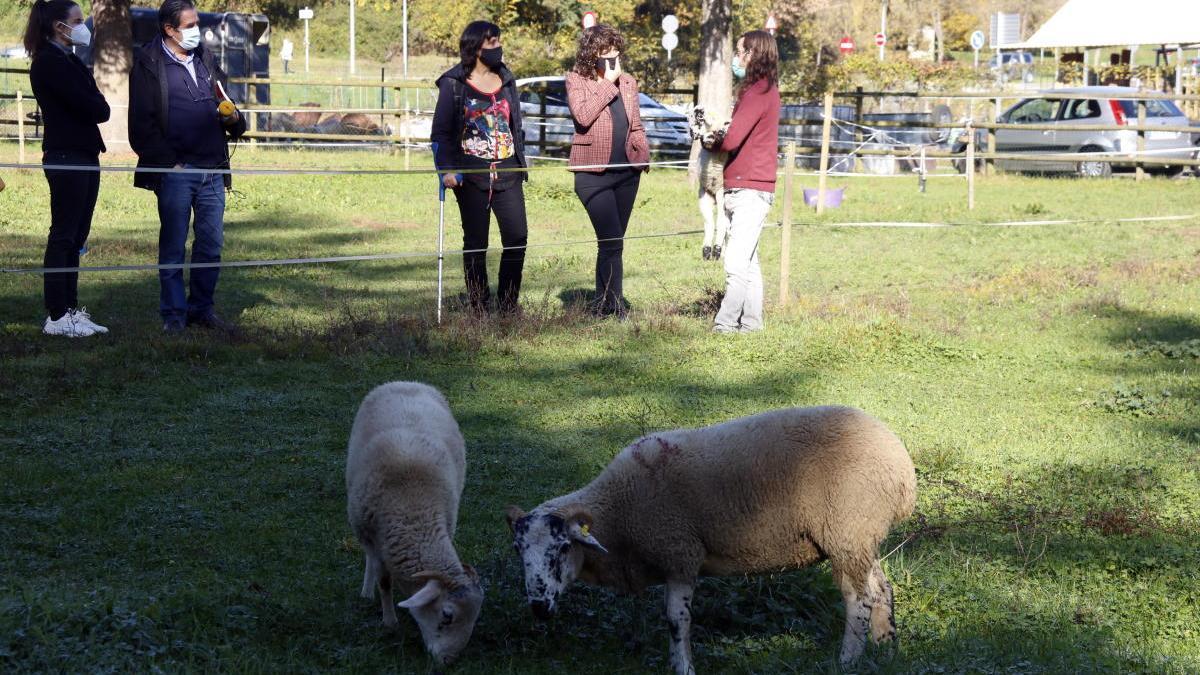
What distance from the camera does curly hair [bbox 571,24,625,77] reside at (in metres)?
9.37

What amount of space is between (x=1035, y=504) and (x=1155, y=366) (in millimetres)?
3326

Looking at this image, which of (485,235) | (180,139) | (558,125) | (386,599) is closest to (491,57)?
(485,235)

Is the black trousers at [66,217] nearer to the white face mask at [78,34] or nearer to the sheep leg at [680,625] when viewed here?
the white face mask at [78,34]

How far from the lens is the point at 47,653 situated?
3951mm

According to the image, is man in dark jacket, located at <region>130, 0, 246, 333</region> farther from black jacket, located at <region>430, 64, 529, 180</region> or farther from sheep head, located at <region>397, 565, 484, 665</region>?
sheep head, located at <region>397, 565, 484, 665</region>

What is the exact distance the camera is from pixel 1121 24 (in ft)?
88.4

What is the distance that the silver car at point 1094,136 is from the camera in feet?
78.7

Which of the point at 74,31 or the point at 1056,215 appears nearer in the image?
the point at 74,31

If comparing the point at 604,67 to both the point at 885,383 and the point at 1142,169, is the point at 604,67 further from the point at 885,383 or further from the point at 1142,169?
the point at 1142,169

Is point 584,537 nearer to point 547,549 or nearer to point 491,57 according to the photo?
point 547,549

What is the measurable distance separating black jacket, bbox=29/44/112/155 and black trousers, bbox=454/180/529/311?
2.58 m

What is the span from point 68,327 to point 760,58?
5.34 metres

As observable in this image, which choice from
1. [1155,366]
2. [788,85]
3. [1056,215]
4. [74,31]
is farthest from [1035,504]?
[788,85]

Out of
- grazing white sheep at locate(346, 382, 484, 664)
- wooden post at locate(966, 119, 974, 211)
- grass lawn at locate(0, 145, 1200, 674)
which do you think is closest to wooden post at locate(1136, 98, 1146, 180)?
wooden post at locate(966, 119, 974, 211)
